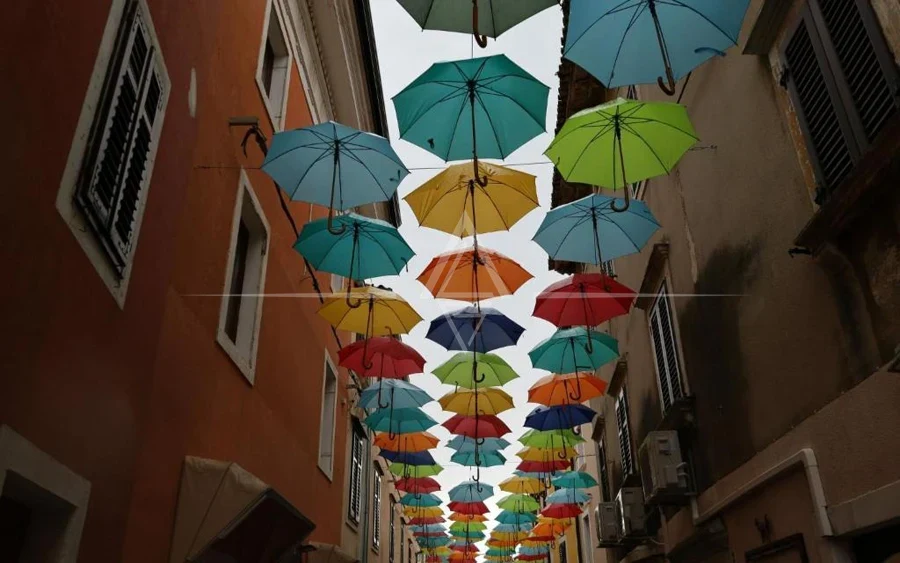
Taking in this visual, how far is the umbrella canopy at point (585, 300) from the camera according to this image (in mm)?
10555

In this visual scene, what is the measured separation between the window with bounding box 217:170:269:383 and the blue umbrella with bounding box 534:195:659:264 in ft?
12.5

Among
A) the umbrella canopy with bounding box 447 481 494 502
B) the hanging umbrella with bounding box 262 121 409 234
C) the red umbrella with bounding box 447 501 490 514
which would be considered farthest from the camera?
the red umbrella with bounding box 447 501 490 514

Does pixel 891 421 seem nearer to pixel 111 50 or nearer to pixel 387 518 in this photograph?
pixel 111 50

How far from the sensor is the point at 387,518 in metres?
26.5

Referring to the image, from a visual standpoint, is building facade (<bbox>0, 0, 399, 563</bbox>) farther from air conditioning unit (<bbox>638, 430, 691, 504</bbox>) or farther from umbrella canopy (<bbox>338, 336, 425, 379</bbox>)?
air conditioning unit (<bbox>638, 430, 691, 504</bbox>)

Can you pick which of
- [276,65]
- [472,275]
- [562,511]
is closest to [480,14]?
[472,275]

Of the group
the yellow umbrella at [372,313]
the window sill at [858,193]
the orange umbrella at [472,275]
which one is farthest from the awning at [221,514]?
the window sill at [858,193]

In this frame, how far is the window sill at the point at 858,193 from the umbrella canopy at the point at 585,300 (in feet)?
16.8

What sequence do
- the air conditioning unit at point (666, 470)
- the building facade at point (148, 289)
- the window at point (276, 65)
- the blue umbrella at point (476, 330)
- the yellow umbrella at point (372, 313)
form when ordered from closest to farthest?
the building facade at point (148, 289) < the air conditioning unit at point (666, 470) < the window at point (276, 65) < the yellow umbrella at point (372, 313) < the blue umbrella at point (476, 330)

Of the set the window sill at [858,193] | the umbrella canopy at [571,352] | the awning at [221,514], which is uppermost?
the umbrella canopy at [571,352]

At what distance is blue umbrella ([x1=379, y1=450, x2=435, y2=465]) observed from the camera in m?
18.4

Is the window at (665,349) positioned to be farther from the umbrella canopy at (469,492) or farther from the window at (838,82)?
the umbrella canopy at (469,492)

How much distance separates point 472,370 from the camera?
1385cm

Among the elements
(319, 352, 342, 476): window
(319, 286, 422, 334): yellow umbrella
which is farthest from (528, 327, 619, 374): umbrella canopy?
(319, 352, 342, 476): window
